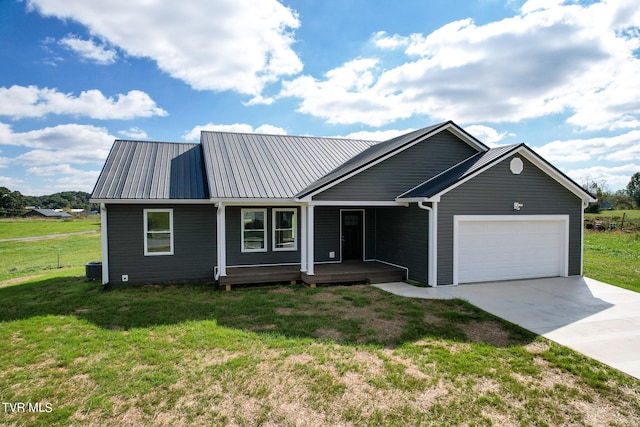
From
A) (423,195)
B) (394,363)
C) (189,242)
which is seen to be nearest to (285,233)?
(189,242)

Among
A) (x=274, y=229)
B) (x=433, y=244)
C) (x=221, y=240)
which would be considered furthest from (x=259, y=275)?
(x=433, y=244)

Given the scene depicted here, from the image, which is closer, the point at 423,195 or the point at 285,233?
the point at 423,195

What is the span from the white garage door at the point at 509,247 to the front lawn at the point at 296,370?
3226mm

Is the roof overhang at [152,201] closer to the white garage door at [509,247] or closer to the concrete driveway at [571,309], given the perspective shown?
the concrete driveway at [571,309]

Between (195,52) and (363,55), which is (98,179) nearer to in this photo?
(195,52)

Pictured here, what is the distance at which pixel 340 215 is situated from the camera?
13.2 m

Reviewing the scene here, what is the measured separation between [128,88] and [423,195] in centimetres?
1297

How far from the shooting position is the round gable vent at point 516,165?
432 inches

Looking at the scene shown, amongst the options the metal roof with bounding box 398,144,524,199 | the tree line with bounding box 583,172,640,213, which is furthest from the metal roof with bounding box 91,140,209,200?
the tree line with bounding box 583,172,640,213

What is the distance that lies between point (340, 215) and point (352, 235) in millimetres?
1011

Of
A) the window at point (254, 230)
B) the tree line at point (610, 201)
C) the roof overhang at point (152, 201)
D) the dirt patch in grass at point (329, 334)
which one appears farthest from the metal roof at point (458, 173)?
the tree line at point (610, 201)

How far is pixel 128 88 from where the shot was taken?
1527cm

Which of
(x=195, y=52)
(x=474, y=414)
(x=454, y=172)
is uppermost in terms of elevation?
(x=195, y=52)

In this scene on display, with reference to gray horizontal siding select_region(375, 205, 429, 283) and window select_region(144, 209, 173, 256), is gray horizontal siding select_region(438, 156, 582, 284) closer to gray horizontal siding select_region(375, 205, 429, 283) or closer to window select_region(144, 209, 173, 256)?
gray horizontal siding select_region(375, 205, 429, 283)
